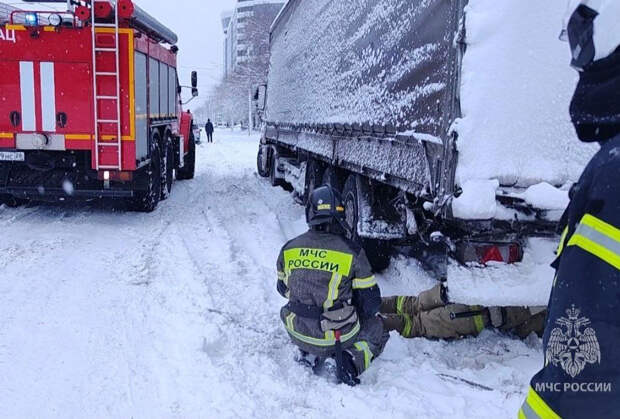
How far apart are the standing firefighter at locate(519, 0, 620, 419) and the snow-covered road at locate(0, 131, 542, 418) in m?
2.16

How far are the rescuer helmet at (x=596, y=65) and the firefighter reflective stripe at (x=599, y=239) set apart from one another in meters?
0.20

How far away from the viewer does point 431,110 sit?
3635mm

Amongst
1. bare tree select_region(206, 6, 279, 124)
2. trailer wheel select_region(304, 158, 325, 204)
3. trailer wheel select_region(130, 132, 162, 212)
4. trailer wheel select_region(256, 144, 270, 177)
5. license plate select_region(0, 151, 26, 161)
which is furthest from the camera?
bare tree select_region(206, 6, 279, 124)

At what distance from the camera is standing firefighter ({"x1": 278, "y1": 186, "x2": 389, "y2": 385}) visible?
361 cm

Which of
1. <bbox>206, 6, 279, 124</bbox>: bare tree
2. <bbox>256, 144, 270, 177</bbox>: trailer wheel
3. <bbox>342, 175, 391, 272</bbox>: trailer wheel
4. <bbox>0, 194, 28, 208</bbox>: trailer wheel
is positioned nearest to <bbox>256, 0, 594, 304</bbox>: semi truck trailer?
<bbox>342, 175, 391, 272</bbox>: trailer wheel

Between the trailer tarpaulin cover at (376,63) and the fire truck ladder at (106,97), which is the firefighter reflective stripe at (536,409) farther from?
the fire truck ladder at (106,97)

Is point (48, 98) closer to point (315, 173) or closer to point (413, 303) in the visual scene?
point (315, 173)

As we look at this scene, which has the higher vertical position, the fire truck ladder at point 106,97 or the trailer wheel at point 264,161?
the fire truck ladder at point 106,97

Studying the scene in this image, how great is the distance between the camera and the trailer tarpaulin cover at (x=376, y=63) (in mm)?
3545

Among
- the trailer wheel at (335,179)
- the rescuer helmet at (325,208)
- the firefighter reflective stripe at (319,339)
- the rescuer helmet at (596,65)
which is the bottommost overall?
the firefighter reflective stripe at (319,339)

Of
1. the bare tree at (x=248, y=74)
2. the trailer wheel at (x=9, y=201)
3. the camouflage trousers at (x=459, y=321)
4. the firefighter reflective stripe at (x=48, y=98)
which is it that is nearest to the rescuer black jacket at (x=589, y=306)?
the camouflage trousers at (x=459, y=321)

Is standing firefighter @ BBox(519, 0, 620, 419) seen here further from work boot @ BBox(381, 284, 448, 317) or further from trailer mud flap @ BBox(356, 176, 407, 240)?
trailer mud flap @ BBox(356, 176, 407, 240)

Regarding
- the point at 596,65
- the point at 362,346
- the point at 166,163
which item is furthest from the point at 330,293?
the point at 166,163

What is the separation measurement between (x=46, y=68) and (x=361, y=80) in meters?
4.67
